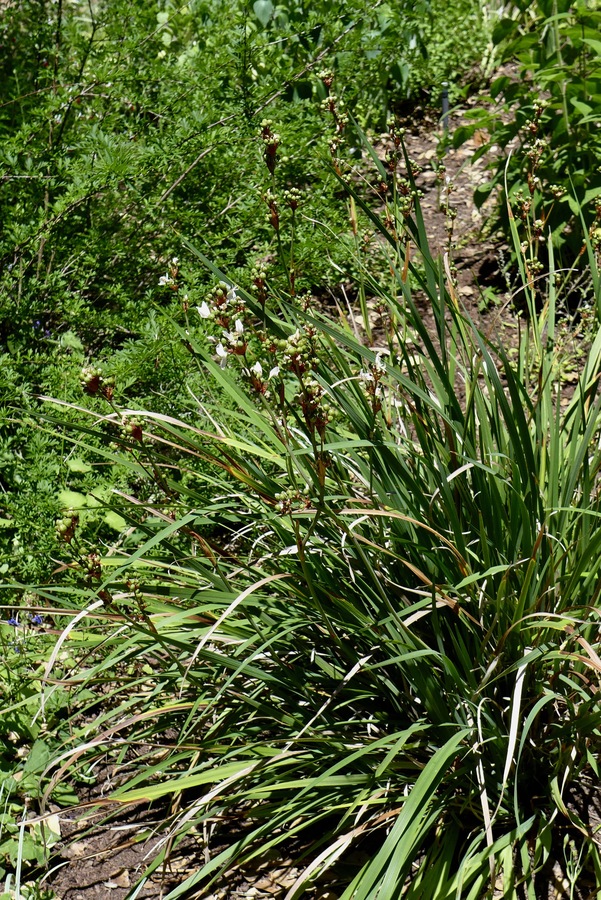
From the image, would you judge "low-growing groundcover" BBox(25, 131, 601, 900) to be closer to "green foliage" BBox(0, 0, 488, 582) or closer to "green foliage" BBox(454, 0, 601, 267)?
"green foliage" BBox(0, 0, 488, 582)

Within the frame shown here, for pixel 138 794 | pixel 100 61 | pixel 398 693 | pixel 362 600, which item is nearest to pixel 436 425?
pixel 362 600

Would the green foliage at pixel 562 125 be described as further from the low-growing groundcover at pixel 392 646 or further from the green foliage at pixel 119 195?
the low-growing groundcover at pixel 392 646

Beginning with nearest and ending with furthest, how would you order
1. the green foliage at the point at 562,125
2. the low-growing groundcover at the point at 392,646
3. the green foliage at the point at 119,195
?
the low-growing groundcover at the point at 392,646 < the green foliage at the point at 119,195 < the green foliage at the point at 562,125

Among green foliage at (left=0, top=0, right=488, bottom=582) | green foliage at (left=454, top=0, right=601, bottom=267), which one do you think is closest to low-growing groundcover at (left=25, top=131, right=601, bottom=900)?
green foliage at (left=0, top=0, right=488, bottom=582)

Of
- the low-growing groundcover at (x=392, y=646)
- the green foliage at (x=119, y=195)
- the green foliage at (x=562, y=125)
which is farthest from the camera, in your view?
the green foliage at (x=562, y=125)

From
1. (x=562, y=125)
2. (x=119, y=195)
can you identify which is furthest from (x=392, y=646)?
(x=562, y=125)

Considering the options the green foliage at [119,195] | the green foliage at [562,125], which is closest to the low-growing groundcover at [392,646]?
the green foliage at [119,195]

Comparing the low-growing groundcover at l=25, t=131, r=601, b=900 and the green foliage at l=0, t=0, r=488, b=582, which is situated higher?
the green foliage at l=0, t=0, r=488, b=582

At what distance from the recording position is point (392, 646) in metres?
2.06

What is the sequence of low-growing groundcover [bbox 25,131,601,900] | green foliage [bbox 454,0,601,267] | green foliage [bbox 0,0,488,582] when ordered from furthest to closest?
green foliage [bbox 454,0,601,267] → green foliage [bbox 0,0,488,582] → low-growing groundcover [bbox 25,131,601,900]

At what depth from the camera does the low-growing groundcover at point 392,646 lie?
6.21ft

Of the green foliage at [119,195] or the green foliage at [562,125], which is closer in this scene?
the green foliage at [119,195]

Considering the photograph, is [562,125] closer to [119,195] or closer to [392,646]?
[119,195]

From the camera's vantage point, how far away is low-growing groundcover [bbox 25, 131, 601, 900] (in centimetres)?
189
